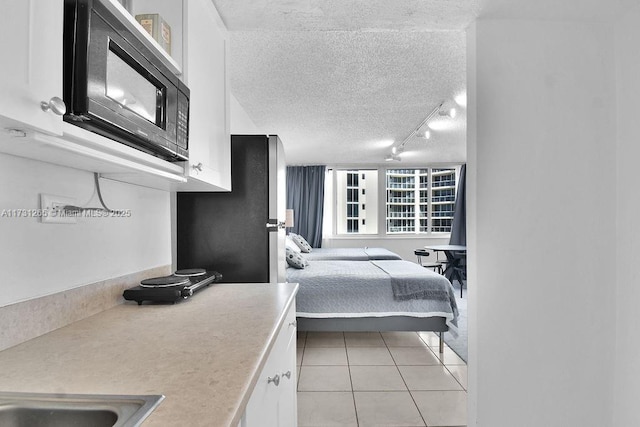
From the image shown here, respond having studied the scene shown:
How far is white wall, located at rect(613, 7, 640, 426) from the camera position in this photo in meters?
1.73

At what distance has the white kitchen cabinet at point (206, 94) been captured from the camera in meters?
1.40

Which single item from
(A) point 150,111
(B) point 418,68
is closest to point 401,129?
(B) point 418,68

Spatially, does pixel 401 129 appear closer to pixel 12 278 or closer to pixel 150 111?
pixel 150 111

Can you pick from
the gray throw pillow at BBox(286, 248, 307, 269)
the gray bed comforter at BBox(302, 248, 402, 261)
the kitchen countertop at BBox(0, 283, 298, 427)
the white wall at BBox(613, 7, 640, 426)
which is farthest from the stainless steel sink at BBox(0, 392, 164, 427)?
the gray bed comforter at BBox(302, 248, 402, 261)

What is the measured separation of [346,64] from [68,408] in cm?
254

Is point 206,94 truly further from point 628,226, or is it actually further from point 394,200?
point 394,200

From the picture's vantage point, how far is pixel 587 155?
1.84m

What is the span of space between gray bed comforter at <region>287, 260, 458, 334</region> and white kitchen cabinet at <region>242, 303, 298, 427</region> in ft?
5.37

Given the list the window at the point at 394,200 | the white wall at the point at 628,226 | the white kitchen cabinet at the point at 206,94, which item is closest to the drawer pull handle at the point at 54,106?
the white kitchen cabinet at the point at 206,94

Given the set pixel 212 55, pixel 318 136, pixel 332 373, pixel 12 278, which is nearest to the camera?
pixel 12 278

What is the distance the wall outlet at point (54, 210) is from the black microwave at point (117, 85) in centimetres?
32

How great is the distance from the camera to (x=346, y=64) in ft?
8.71

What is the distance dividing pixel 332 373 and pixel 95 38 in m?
2.77

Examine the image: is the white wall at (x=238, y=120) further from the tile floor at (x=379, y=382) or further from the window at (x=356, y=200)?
the window at (x=356, y=200)
